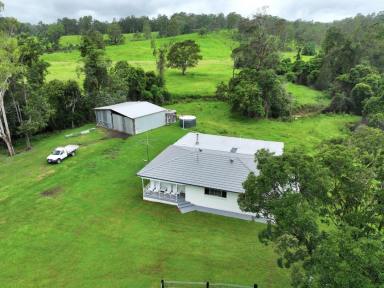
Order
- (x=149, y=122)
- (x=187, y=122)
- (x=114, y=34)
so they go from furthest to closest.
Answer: (x=114, y=34) → (x=187, y=122) → (x=149, y=122)

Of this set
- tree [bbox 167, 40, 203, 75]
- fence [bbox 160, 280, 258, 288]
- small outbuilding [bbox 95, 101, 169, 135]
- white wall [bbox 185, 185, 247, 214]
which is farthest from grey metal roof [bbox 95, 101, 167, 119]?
tree [bbox 167, 40, 203, 75]

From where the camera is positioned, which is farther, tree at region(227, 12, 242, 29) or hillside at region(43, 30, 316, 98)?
tree at region(227, 12, 242, 29)

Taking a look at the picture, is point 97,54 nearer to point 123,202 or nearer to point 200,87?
point 200,87

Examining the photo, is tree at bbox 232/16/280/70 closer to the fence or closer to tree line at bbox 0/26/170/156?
tree line at bbox 0/26/170/156

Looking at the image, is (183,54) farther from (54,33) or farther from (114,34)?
(54,33)

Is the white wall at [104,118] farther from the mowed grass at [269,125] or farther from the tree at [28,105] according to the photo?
the mowed grass at [269,125]

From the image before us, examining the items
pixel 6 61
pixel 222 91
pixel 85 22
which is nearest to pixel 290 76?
pixel 222 91

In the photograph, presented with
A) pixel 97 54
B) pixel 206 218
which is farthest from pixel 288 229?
pixel 97 54
